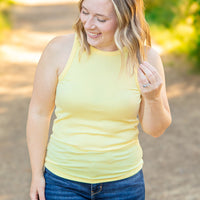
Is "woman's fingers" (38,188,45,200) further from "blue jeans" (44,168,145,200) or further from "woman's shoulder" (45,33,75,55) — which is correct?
"woman's shoulder" (45,33,75,55)

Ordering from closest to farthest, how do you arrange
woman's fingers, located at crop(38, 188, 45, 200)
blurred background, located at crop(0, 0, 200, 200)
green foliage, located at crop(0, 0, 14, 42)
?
woman's fingers, located at crop(38, 188, 45, 200)
blurred background, located at crop(0, 0, 200, 200)
green foliage, located at crop(0, 0, 14, 42)

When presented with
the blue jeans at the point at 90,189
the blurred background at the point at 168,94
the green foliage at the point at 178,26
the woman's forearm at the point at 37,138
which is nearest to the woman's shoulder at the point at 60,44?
the woman's forearm at the point at 37,138

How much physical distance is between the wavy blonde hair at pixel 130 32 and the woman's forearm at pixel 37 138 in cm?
36

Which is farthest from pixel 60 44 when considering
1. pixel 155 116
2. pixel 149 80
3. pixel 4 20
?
pixel 4 20

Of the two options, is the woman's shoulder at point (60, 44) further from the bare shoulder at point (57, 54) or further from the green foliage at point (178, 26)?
the green foliage at point (178, 26)

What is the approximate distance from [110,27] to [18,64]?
7.11 meters

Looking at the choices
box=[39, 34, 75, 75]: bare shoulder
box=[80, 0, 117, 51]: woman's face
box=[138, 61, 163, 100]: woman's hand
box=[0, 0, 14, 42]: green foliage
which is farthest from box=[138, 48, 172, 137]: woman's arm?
box=[0, 0, 14, 42]: green foliage

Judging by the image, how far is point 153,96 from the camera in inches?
72.1

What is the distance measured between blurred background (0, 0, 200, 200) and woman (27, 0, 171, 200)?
237 cm

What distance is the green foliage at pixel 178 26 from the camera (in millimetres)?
7910

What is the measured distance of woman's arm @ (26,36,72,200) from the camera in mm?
1854

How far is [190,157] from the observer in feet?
16.1

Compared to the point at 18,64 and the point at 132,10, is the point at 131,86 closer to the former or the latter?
the point at 132,10

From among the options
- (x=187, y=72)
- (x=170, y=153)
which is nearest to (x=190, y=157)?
(x=170, y=153)
